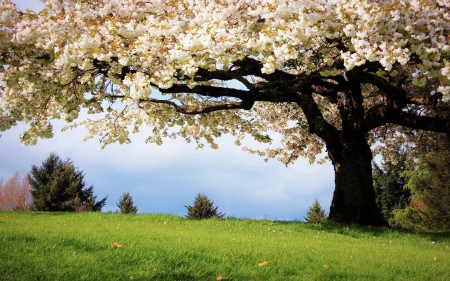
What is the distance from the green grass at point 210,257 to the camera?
276 inches

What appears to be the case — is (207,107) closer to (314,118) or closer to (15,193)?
(314,118)

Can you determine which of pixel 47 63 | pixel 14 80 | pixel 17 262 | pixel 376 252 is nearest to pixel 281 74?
pixel 376 252

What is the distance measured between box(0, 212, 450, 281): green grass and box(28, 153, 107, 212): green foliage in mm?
23637

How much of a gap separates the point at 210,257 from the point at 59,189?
29.0 m

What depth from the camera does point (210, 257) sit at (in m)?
7.89

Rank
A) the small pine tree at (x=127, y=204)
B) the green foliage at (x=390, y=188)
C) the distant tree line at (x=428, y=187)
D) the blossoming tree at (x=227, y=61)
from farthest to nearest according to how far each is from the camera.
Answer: the green foliage at (x=390, y=188) < the small pine tree at (x=127, y=204) < the distant tree line at (x=428, y=187) < the blossoming tree at (x=227, y=61)

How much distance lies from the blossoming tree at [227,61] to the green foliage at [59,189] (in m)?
18.3

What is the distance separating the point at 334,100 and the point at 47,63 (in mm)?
10896

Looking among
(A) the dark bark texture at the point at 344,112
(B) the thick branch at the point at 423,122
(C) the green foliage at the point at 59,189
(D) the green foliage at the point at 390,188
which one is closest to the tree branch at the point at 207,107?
(A) the dark bark texture at the point at 344,112

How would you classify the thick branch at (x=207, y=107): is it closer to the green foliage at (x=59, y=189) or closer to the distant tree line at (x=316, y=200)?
the distant tree line at (x=316, y=200)

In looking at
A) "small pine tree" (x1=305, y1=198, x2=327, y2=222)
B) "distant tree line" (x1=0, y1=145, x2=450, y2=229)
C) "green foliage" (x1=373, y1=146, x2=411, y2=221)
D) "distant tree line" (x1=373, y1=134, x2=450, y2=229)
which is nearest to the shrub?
"distant tree line" (x1=0, y1=145, x2=450, y2=229)

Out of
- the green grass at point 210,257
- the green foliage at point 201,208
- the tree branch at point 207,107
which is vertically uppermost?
the tree branch at point 207,107

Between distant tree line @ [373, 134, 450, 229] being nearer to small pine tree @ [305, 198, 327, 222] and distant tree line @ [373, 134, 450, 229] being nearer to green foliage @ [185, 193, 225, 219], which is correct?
small pine tree @ [305, 198, 327, 222]

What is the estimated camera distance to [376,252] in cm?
968
